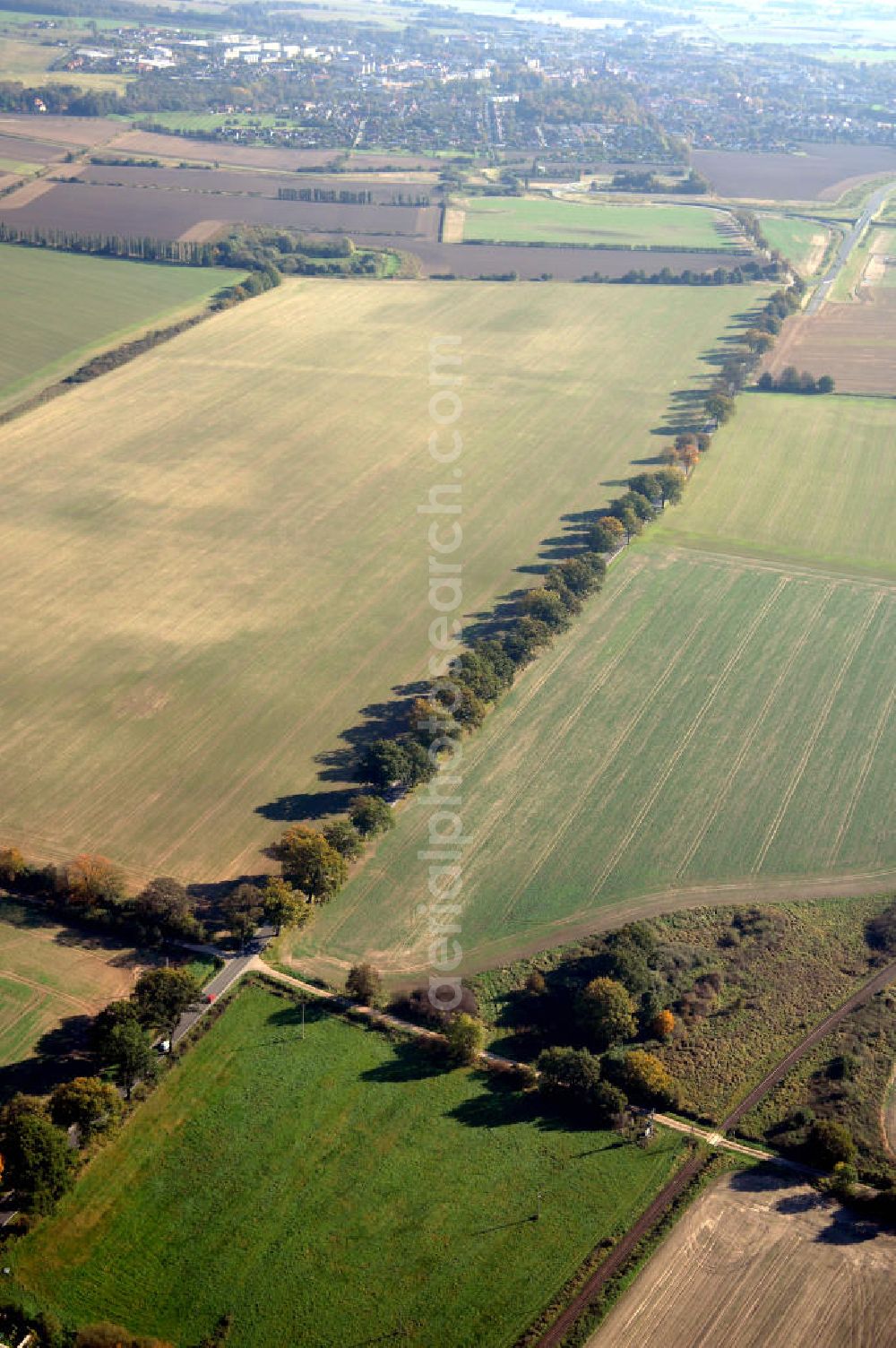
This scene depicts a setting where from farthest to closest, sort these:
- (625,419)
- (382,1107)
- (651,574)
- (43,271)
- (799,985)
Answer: (43,271), (625,419), (651,574), (799,985), (382,1107)

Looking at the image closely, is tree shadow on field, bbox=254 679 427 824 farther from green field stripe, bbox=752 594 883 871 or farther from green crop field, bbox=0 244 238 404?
green crop field, bbox=0 244 238 404

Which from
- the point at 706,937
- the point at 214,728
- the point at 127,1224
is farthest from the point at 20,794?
the point at 706,937

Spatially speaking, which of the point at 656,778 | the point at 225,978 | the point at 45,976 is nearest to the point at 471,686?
the point at 656,778

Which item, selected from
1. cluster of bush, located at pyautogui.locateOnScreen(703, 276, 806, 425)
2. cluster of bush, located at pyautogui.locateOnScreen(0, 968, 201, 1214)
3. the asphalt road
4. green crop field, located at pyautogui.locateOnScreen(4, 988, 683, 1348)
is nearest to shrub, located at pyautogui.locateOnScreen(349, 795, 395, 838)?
the asphalt road

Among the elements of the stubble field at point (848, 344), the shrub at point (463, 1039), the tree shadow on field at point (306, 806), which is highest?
the stubble field at point (848, 344)

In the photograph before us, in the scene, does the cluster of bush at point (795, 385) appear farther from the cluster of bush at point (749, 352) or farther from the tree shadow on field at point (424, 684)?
the tree shadow on field at point (424, 684)

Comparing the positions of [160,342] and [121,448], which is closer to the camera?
[121,448]

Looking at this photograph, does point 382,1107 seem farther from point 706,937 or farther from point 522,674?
point 522,674

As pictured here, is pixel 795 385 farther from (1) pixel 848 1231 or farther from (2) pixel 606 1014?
(1) pixel 848 1231

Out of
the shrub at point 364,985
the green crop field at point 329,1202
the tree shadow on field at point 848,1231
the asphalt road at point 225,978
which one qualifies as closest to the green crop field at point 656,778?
the asphalt road at point 225,978
